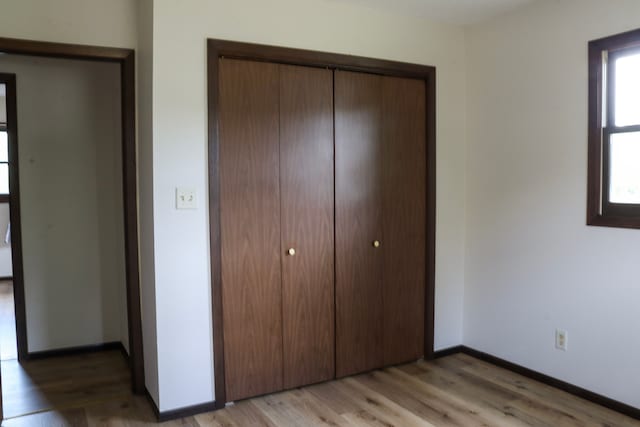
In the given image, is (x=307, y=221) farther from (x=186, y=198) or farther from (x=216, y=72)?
(x=216, y=72)

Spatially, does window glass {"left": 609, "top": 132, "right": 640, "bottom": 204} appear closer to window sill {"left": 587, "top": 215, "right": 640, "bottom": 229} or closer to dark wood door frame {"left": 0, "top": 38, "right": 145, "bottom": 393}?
window sill {"left": 587, "top": 215, "right": 640, "bottom": 229}

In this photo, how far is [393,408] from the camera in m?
2.70

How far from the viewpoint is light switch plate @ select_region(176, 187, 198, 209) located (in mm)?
2549

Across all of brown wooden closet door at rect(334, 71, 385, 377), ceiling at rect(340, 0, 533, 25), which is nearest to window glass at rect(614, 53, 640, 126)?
ceiling at rect(340, 0, 533, 25)

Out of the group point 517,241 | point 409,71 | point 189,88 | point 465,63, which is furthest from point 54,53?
point 517,241

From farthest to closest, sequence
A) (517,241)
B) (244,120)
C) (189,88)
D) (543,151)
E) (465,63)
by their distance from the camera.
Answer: (465,63) < (517,241) < (543,151) < (244,120) < (189,88)

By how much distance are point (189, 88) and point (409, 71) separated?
146 centimetres

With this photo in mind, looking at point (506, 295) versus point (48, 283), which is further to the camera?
point (48, 283)

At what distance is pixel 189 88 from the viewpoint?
2.55 m

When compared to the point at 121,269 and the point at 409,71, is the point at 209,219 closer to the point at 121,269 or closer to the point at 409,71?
the point at 121,269

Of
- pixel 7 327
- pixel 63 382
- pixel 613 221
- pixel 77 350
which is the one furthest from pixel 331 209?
pixel 7 327

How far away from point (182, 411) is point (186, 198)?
3.76 feet

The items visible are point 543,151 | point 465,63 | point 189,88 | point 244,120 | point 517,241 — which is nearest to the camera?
point 189,88

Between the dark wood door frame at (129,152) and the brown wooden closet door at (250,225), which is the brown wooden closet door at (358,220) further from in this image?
the dark wood door frame at (129,152)
